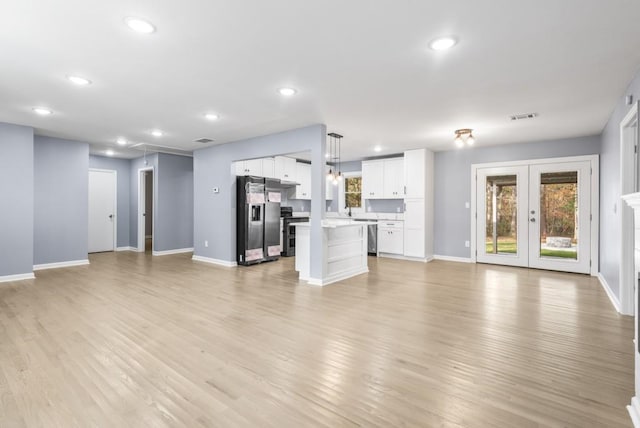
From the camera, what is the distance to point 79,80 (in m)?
3.40

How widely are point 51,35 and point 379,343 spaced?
12.1ft

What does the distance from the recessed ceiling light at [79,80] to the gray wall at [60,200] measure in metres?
3.86

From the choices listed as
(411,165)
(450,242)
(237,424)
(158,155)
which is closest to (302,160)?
(411,165)

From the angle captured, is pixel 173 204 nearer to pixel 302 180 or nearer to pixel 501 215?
pixel 302 180

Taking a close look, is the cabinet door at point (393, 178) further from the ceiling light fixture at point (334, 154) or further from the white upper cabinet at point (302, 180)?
the white upper cabinet at point (302, 180)

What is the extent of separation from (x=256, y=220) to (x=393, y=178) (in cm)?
346

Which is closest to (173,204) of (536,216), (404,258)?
(404,258)

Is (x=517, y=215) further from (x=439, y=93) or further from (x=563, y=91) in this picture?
(x=439, y=93)

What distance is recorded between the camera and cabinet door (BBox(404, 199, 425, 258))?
23.5 ft

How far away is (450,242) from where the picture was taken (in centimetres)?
735

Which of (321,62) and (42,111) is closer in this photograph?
(321,62)

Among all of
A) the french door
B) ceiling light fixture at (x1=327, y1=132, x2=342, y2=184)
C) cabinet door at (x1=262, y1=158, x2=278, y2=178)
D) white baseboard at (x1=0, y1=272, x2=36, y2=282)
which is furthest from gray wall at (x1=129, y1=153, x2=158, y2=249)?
the french door

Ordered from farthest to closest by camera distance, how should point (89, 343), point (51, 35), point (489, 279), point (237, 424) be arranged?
point (489, 279)
point (89, 343)
point (51, 35)
point (237, 424)

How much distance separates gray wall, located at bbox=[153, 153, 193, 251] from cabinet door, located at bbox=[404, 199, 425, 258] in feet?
18.6
